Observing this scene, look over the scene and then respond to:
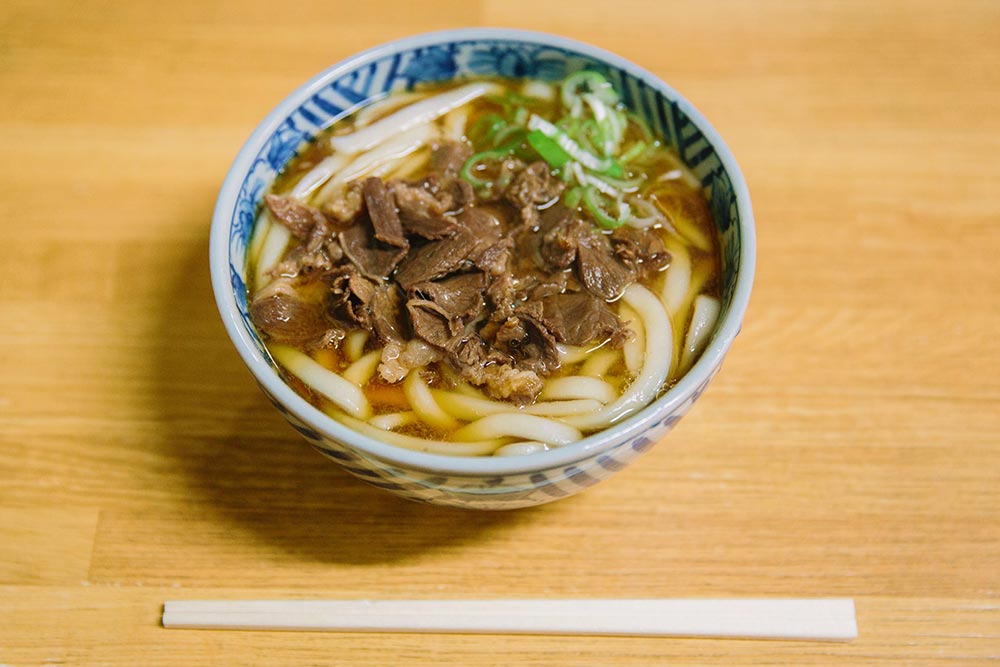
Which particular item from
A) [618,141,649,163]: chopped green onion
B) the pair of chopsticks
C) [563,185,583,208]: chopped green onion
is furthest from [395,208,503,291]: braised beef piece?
the pair of chopsticks

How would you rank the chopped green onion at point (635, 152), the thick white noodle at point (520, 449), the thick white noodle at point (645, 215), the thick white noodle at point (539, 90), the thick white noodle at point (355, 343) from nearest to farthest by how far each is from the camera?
the thick white noodle at point (520, 449) < the thick white noodle at point (355, 343) < the thick white noodle at point (645, 215) < the chopped green onion at point (635, 152) < the thick white noodle at point (539, 90)

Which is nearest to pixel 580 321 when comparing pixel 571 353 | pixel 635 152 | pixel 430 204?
pixel 571 353

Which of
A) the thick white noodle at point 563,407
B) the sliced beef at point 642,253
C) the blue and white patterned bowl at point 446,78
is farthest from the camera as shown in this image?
the sliced beef at point 642,253

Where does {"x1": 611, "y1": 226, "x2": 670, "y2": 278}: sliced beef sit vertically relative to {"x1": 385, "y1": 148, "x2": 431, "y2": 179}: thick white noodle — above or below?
above

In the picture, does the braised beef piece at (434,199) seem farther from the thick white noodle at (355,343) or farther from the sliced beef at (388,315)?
the thick white noodle at (355,343)

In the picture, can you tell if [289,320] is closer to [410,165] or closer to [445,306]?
[445,306]

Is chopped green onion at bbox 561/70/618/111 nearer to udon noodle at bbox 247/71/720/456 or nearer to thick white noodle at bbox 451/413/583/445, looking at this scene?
udon noodle at bbox 247/71/720/456

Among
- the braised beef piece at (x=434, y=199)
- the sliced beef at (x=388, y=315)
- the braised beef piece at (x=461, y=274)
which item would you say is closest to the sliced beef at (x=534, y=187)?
the braised beef piece at (x=461, y=274)

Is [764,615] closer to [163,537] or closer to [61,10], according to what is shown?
[163,537]

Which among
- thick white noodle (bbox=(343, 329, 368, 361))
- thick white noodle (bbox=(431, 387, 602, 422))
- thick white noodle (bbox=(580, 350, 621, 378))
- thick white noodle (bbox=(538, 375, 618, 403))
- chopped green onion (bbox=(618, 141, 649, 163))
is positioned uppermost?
chopped green onion (bbox=(618, 141, 649, 163))
